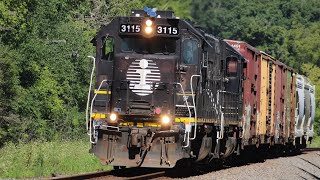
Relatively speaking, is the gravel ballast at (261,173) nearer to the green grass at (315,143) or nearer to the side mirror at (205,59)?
the side mirror at (205,59)

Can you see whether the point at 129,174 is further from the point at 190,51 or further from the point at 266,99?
the point at 266,99

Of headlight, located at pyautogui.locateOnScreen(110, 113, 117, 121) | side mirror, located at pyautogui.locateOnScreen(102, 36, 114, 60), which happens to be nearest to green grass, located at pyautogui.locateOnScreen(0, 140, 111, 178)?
headlight, located at pyautogui.locateOnScreen(110, 113, 117, 121)

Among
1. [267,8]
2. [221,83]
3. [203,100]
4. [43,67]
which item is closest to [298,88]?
[43,67]

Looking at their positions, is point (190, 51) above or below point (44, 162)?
above

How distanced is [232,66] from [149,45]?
4.75 meters

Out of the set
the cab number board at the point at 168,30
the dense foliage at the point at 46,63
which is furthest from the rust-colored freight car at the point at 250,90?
the dense foliage at the point at 46,63

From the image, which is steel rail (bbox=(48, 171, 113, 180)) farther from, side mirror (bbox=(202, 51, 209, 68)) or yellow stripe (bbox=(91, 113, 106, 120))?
side mirror (bbox=(202, 51, 209, 68))

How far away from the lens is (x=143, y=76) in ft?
56.8

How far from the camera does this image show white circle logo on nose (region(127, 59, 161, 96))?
17.2 metres

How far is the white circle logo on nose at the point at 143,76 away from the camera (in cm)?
1723

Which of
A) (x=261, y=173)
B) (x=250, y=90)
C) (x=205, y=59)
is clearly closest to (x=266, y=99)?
(x=250, y=90)

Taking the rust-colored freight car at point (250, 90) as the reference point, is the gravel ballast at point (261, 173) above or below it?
→ below

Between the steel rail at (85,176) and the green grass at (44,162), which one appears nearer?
the steel rail at (85,176)

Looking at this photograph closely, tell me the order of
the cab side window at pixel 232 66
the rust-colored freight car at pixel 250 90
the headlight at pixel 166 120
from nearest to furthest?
1. the headlight at pixel 166 120
2. the cab side window at pixel 232 66
3. the rust-colored freight car at pixel 250 90
